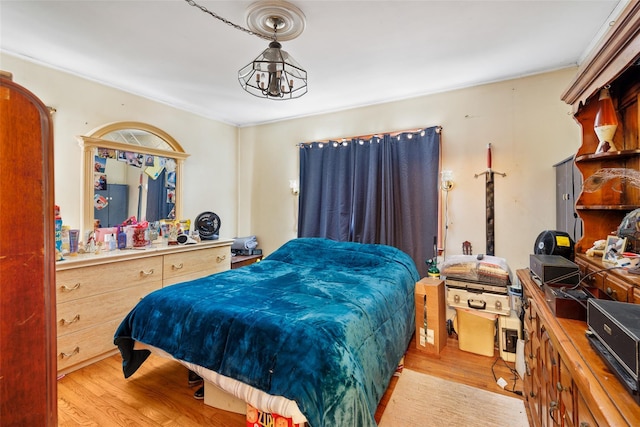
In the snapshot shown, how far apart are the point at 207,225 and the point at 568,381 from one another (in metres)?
3.68

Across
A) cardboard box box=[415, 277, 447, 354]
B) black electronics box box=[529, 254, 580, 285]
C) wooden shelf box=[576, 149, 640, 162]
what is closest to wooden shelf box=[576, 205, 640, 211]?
wooden shelf box=[576, 149, 640, 162]

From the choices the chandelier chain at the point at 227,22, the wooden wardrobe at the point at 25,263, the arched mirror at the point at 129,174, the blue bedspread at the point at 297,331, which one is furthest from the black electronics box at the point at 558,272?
the arched mirror at the point at 129,174

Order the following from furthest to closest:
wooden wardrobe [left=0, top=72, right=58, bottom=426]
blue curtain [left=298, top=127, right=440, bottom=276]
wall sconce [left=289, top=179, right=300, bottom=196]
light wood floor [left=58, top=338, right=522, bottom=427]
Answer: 1. wall sconce [left=289, top=179, right=300, bottom=196]
2. blue curtain [left=298, top=127, right=440, bottom=276]
3. light wood floor [left=58, top=338, right=522, bottom=427]
4. wooden wardrobe [left=0, top=72, right=58, bottom=426]

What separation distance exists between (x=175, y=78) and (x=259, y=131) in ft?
5.14

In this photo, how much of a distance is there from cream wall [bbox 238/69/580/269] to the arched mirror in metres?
2.19

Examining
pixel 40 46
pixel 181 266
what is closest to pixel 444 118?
pixel 181 266

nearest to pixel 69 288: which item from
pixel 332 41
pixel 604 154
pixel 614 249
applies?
pixel 332 41

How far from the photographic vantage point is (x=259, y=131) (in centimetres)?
431

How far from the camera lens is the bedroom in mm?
2580

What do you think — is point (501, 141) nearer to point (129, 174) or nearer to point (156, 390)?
point (156, 390)

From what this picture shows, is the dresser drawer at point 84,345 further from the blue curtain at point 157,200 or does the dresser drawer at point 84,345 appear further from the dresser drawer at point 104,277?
the blue curtain at point 157,200

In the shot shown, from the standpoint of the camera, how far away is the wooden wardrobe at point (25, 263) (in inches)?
20.6

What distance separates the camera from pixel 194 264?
322 cm

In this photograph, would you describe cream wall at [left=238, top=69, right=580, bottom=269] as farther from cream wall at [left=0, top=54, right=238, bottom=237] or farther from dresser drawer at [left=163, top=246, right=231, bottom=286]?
dresser drawer at [left=163, top=246, right=231, bottom=286]
